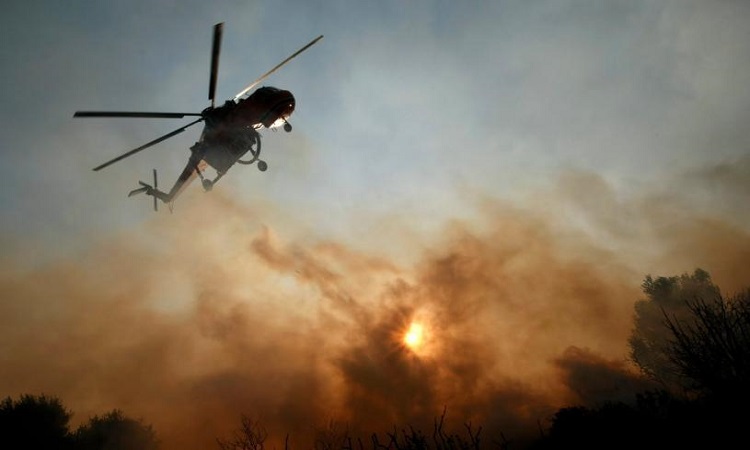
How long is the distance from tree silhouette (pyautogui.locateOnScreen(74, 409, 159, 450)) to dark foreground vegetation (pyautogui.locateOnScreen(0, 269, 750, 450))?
0.35ft

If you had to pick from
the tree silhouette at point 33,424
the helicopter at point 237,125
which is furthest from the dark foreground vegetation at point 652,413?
the helicopter at point 237,125

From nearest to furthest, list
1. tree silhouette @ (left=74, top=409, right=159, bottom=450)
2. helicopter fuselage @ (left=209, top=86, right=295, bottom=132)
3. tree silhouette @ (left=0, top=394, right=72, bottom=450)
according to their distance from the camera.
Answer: helicopter fuselage @ (left=209, top=86, right=295, bottom=132)
tree silhouette @ (left=0, top=394, right=72, bottom=450)
tree silhouette @ (left=74, top=409, right=159, bottom=450)

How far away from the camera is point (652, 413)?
26500 mm

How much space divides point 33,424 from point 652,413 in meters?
59.0

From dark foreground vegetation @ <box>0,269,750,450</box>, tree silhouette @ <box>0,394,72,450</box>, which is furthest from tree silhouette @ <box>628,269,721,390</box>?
tree silhouette @ <box>0,394,72,450</box>

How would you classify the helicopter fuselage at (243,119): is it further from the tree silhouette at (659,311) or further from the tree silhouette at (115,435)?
the tree silhouette at (659,311)

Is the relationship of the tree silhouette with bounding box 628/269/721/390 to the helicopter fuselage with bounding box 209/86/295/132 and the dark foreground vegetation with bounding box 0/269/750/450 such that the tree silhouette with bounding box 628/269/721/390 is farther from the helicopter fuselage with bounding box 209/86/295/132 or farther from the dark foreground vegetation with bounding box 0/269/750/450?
the helicopter fuselage with bounding box 209/86/295/132

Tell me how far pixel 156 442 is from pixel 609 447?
54.2m

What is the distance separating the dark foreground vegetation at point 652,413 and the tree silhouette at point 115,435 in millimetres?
106

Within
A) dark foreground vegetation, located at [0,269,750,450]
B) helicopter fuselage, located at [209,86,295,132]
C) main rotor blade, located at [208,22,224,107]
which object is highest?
helicopter fuselage, located at [209,86,295,132]

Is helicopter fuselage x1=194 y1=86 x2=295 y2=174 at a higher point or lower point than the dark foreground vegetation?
higher

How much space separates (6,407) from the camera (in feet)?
122

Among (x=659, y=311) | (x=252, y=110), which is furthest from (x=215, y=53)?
(x=659, y=311)

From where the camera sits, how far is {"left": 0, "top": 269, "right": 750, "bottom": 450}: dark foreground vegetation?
54.9 feet
